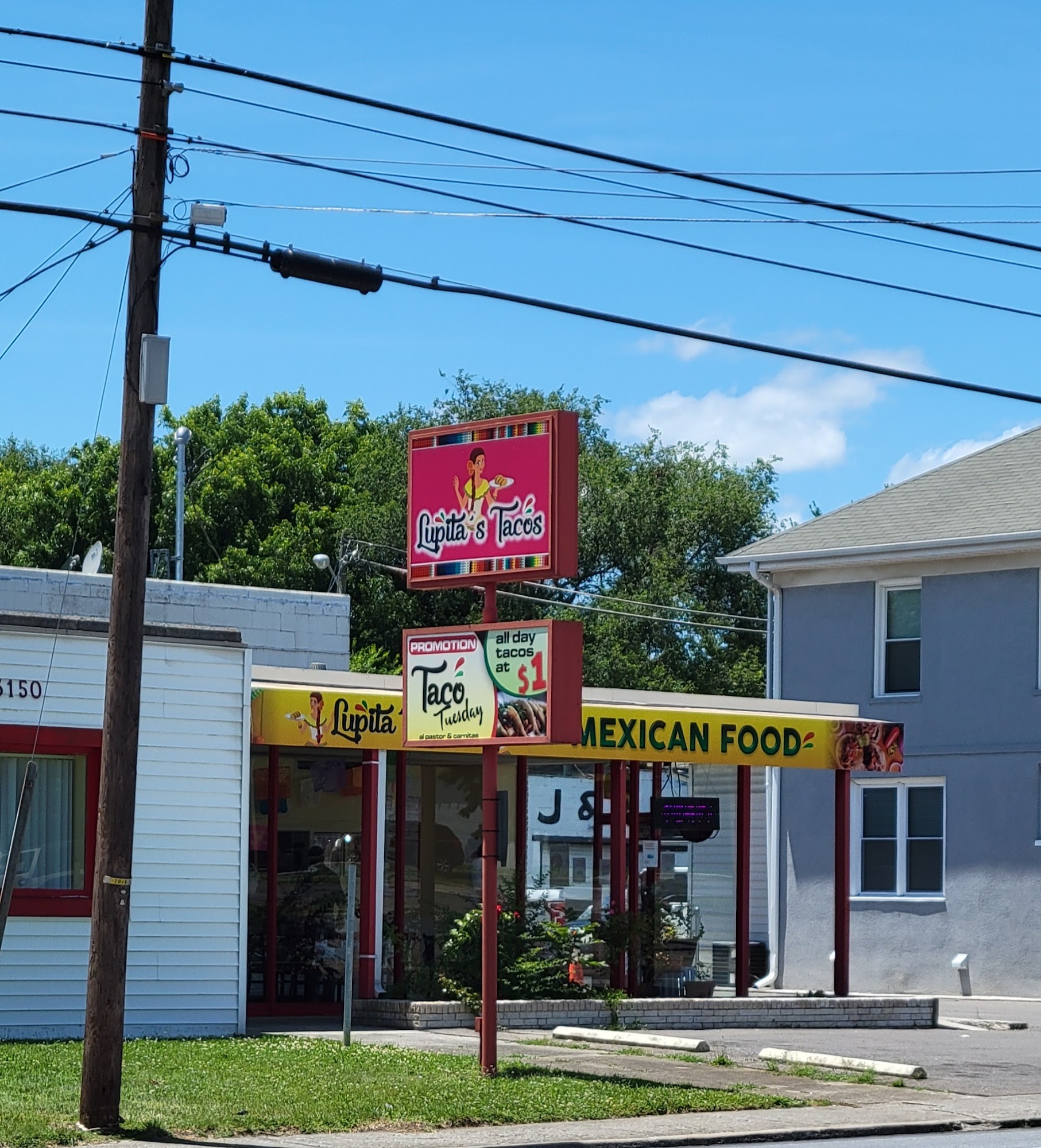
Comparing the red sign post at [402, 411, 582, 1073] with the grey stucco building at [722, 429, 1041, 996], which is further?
the grey stucco building at [722, 429, 1041, 996]

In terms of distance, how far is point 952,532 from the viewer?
1191 inches

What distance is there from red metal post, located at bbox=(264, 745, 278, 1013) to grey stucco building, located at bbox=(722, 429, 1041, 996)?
40.7 feet

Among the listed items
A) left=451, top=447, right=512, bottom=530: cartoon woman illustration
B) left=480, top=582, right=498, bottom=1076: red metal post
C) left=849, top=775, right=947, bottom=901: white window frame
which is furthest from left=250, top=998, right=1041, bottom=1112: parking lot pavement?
left=849, top=775, right=947, bottom=901: white window frame

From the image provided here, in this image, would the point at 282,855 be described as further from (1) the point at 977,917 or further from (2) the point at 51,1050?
(1) the point at 977,917

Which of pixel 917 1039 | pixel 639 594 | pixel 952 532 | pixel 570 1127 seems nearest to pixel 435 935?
pixel 917 1039

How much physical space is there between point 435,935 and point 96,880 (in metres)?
10.5

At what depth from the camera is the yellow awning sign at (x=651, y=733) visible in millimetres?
19719

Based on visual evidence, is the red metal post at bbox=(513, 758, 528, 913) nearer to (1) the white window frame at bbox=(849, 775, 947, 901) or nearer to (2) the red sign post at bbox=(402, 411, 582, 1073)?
(2) the red sign post at bbox=(402, 411, 582, 1073)

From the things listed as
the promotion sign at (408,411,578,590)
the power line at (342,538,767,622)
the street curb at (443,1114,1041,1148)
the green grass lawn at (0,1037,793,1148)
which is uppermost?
the power line at (342,538,767,622)

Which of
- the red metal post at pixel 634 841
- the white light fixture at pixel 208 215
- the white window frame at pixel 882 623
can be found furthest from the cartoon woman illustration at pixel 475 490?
the white window frame at pixel 882 623

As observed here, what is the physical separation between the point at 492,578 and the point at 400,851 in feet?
23.9

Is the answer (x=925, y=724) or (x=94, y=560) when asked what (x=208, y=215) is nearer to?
(x=94, y=560)

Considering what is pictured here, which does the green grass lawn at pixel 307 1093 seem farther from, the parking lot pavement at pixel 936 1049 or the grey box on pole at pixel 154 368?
the grey box on pole at pixel 154 368

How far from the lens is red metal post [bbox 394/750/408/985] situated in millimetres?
21016
